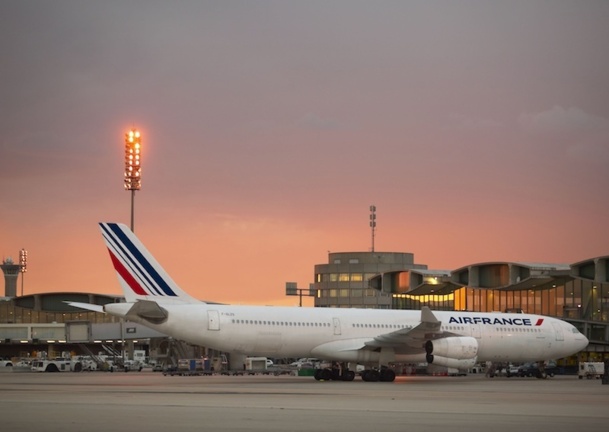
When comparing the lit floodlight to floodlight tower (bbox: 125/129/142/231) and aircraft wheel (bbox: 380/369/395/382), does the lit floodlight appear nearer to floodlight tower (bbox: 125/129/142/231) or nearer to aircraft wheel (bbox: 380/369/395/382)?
floodlight tower (bbox: 125/129/142/231)

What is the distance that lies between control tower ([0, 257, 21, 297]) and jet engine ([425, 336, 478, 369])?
115490 millimetres

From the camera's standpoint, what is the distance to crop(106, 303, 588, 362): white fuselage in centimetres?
4291

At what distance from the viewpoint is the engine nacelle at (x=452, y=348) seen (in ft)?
150

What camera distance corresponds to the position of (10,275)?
5940 inches

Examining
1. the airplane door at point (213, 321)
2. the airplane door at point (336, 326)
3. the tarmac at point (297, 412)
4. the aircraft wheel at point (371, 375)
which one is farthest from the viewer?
the airplane door at point (336, 326)

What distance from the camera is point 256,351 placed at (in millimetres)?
44625

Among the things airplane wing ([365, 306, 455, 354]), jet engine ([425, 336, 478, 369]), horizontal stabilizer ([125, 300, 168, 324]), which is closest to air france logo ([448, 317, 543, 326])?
airplane wing ([365, 306, 455, 354])

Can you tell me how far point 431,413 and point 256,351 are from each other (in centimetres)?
2234

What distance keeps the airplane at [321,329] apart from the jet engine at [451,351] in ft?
0.15

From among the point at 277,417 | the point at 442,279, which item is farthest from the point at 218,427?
the point at 442,279

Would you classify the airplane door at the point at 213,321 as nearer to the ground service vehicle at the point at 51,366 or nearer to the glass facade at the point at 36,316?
the ground service vehicle at the point at 51,366

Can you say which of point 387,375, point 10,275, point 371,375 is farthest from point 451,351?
point 10,275

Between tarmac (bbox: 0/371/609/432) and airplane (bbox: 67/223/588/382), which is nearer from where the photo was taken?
tarmac (bbox: 0/371/609/432)

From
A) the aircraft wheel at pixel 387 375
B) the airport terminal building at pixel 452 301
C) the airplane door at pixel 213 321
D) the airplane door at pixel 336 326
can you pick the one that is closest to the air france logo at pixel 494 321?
the aircraft wheel at pixel 387 375
